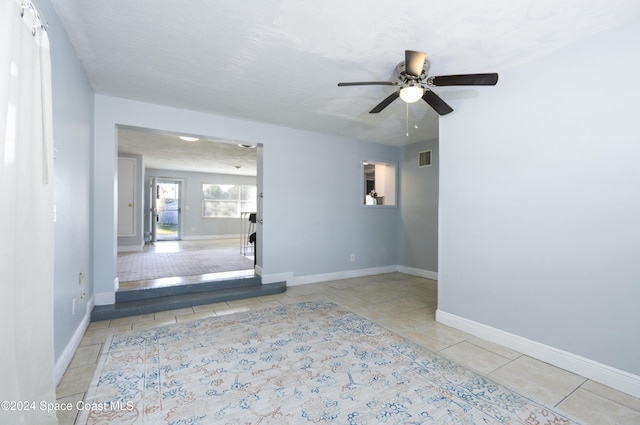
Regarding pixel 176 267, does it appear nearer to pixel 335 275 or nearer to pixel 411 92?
pixel 335 275

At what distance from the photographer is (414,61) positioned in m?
2.00

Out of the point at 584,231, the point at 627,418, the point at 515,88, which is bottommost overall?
the point at 627,418

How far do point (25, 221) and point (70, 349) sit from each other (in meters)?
1.56

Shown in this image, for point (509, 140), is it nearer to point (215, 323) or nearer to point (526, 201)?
point (526, 201)

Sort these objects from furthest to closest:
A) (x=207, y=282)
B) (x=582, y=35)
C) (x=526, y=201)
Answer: (x=207, y=282), (x=526, y=201), (x=582, y=35)

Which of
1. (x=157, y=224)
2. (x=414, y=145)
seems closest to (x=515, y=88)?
(x=414, y=145)

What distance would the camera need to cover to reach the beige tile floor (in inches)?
69.9

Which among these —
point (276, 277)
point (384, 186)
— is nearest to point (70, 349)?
point (276, 277)

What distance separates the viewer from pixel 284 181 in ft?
14.7

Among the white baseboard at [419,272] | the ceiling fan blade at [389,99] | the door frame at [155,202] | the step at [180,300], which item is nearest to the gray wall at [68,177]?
the step at [180,300]

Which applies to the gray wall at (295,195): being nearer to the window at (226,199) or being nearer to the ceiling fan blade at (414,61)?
the ceiling fan blade at (414,61)

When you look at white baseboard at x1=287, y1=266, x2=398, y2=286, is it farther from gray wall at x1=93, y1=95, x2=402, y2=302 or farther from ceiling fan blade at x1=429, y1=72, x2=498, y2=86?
ceiling fan blade at x1=429, y1=72, x2=498, y2=86

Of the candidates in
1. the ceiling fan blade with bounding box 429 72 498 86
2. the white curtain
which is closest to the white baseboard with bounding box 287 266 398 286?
the white curtain

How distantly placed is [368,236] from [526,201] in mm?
3104
